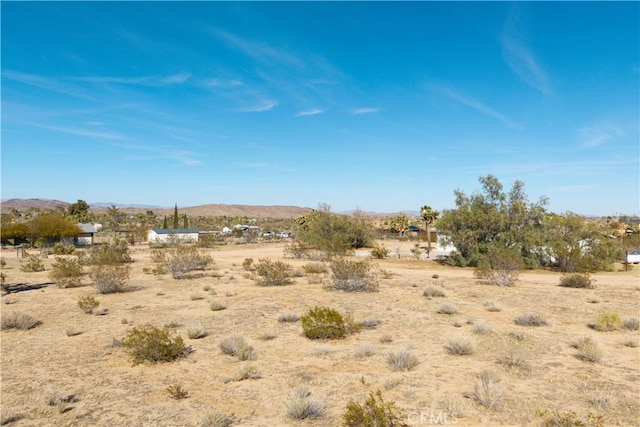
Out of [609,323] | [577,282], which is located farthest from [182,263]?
[577,282]

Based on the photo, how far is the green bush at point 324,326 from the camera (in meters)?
11.9

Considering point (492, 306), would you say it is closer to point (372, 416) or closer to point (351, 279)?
point (351, 279)

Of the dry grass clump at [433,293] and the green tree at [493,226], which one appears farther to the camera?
the green tree at [493,226]

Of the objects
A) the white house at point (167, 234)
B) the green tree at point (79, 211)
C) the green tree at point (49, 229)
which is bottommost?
the white house at point (167, 234)

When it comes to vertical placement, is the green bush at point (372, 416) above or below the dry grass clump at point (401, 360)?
above

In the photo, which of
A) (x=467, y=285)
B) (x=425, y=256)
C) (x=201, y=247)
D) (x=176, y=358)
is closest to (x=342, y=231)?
(x=425, y=256)

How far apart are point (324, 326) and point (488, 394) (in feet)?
17.6

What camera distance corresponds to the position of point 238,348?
408 inches

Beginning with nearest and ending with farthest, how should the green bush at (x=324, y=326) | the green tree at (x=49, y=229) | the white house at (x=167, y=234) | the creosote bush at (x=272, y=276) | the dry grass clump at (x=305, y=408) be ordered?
the dry grass clump at (x=305, y=408), the green bush at (x=324, y=326), the creosote bush at (x=272, y=276), the green tree at (x=49, y=229), the white house at (x=167, y=234)

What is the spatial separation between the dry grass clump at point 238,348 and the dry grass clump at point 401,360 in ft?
10.7

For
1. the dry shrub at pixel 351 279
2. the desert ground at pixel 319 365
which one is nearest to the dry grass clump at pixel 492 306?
the desert ground at pixel 319 365

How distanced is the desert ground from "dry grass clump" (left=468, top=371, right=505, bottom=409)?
7 cm

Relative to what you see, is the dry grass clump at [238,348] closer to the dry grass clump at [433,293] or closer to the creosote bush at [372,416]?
the creosote bush at [372,416]

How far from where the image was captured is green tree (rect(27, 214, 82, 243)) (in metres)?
51.7
